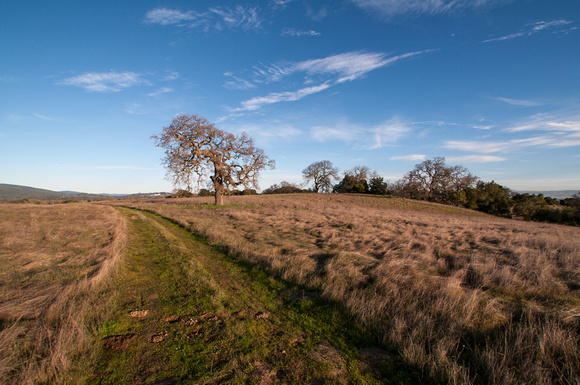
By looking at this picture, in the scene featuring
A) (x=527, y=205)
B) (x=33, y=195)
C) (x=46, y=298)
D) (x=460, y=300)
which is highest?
(x=33, y=195)

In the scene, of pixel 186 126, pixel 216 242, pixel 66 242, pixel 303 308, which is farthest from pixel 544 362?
pixel 186 126

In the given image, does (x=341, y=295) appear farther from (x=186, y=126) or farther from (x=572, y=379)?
(x=186, y=126)

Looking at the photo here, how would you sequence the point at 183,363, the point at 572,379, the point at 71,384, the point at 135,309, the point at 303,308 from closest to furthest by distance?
the point at 71,384 → the point at 572,379 → the point at 183,363 → the point at 135,309 → the point at 303,308

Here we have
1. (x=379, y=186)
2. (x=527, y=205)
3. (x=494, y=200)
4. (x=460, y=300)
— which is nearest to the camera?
(x=460, y=300)

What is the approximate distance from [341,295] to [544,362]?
3011mm

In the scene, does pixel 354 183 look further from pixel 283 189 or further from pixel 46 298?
pixel 46 298

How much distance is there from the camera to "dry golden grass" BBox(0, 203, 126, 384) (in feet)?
8.91

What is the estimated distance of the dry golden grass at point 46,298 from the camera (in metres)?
2.71

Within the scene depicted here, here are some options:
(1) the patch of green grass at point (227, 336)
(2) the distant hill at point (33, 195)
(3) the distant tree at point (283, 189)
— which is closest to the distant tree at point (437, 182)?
(3) the distant tree at point (283, 189)

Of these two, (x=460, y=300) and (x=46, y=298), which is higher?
(x=46, y=298)

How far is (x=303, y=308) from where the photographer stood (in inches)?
189

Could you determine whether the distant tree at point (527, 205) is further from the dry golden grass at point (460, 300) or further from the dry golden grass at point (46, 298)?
the dry golden grass at point (46, 298)

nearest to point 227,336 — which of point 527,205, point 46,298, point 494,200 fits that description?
point 46,298

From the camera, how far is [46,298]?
4180mm
